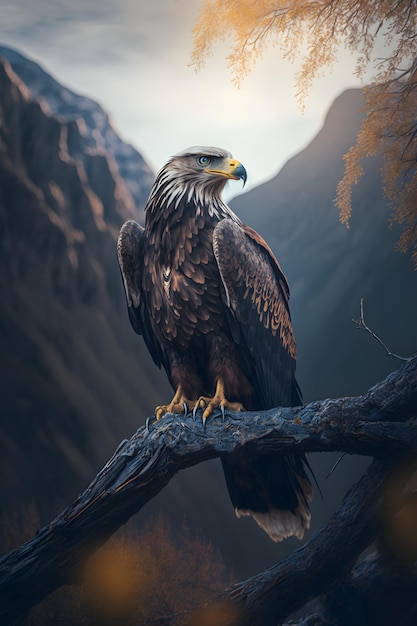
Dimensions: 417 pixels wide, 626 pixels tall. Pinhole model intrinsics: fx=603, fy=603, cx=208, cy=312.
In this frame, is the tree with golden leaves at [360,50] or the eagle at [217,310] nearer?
the eagle at [217,310]

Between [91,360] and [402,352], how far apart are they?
8.30 feet

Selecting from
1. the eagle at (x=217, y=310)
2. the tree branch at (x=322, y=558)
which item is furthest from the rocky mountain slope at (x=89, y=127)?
the tree branch at (x=322, y=558)

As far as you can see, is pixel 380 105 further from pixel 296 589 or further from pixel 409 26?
pixel 296 589

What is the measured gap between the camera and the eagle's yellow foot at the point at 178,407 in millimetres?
2881

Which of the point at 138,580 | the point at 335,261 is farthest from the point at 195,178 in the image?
the point at 138,580

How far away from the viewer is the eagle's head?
295cm

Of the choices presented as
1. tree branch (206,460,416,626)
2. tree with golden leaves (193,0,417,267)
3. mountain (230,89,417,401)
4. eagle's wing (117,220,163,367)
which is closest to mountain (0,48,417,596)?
mountain (230,89,417,401)

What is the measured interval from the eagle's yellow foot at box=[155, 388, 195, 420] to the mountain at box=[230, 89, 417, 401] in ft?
5.38

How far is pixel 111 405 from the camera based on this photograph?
4.98 metres

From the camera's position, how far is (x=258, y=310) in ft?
9.51

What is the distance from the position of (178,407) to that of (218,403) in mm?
224

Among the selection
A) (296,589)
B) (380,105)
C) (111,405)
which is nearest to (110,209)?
(111,405)

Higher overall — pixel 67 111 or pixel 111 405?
pixel 67 111

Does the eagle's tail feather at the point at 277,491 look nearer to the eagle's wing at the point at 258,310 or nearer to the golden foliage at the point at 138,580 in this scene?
the eagle's wing at the point at 258,310
